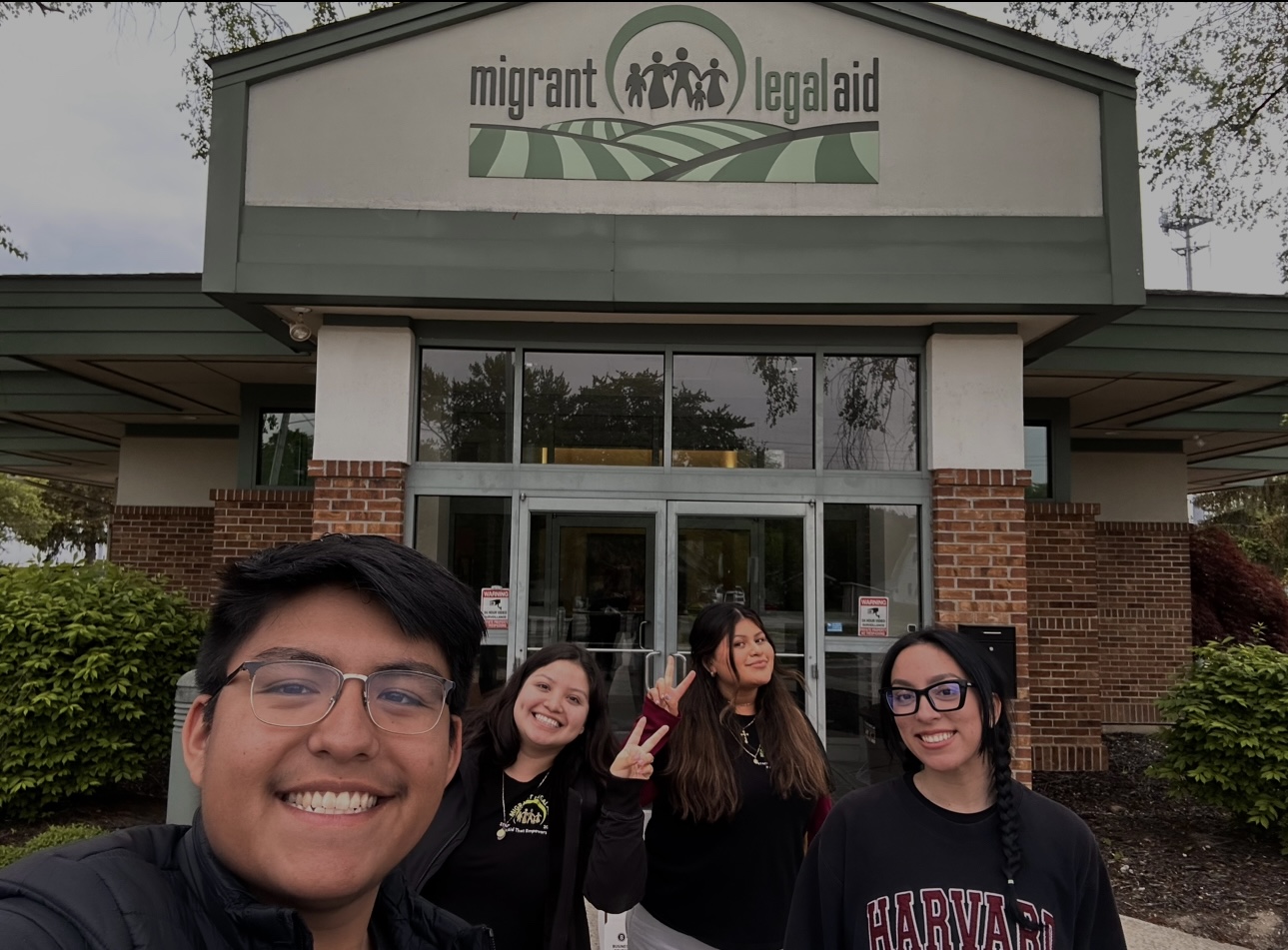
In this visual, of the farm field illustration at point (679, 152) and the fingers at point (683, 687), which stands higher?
the farm field illustration at point (679, 152)

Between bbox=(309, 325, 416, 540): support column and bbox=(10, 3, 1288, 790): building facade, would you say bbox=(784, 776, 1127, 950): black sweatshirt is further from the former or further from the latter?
bbox=(309, 325, 416, 540): support column

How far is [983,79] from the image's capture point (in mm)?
5844

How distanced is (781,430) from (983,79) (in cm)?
287

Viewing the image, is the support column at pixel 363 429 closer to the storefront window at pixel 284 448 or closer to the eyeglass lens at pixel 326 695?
the storefront window at pixel 284 448

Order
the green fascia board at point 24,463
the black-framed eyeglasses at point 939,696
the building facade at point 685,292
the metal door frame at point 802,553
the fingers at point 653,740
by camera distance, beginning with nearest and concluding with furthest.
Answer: the black-framed eyeglasses at point 939,696, the fingers at point 653,740, the building facade at point 685,292, the metal door frame at point 802,553, the green fascia board at point 24,463

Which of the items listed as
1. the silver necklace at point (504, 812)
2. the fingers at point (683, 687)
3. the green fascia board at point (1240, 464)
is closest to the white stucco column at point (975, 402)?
the fingers at point (683, 687)

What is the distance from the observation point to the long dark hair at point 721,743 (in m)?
2.71

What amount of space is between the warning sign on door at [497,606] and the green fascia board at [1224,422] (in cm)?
828

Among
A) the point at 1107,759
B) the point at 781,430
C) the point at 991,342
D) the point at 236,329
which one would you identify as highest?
the point at 236,329

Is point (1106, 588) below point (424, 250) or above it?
below

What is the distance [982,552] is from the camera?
578cm

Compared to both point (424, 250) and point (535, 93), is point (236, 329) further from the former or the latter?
point (535, 93)

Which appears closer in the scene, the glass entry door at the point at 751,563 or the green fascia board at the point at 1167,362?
the glass entry door at the point at 751,563

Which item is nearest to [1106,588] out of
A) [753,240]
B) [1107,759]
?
[1107,759]
